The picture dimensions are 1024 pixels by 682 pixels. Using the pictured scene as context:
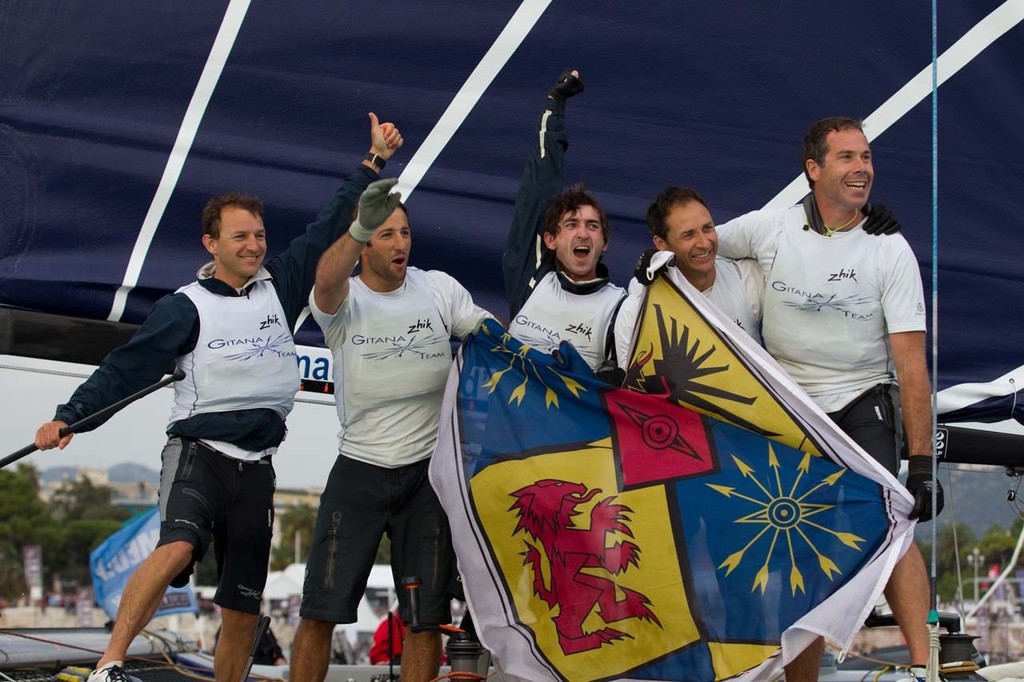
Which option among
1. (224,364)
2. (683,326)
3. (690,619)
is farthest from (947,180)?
(224,364)

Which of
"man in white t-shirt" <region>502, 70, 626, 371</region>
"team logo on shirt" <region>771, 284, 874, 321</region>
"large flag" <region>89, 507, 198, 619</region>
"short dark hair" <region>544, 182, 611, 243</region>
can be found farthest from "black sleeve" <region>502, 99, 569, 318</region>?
"large flag" <region>89, 507, 198, 619</region>

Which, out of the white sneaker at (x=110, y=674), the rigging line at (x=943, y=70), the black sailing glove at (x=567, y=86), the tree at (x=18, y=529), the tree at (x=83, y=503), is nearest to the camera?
the white sneaker at (x=110, y=674)

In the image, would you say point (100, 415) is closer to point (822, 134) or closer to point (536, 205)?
point (536, 205)

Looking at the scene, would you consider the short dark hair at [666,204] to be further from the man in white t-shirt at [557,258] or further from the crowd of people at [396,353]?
the man in white t-shirt at [557,258]

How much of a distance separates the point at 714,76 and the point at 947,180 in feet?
3.46

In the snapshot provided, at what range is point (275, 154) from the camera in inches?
203

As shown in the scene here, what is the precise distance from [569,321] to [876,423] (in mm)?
1040

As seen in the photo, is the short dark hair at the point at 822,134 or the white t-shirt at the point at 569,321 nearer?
the short dark hair at the point at 822,134

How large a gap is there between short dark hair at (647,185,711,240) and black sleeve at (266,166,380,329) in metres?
0.95

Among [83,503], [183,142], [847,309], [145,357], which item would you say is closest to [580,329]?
[847,309]

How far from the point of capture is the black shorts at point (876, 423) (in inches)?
163

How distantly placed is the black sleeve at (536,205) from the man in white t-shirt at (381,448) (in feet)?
0.96

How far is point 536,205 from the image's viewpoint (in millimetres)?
4785

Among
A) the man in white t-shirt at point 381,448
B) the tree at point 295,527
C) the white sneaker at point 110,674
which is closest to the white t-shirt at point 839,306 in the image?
the man in white t-shirt at point 381,448
